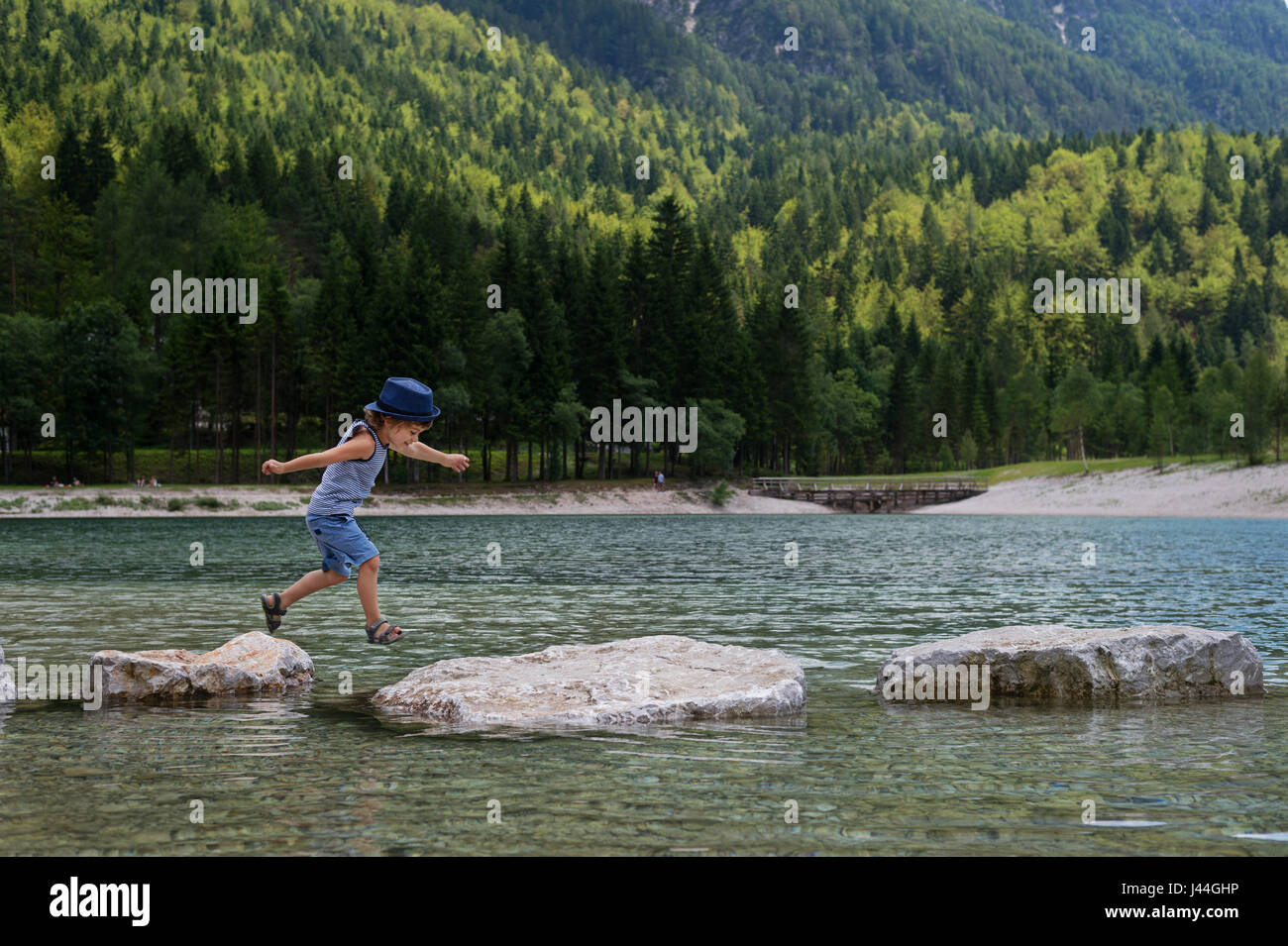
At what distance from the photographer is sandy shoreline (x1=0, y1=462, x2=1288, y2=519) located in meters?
76.2

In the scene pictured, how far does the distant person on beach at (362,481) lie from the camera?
32.9 feet

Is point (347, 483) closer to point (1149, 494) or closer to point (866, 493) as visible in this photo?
point (1149, 494)

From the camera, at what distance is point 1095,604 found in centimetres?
2314

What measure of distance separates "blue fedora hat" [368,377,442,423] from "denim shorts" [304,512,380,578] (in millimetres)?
1105

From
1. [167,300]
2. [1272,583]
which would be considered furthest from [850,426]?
[1272,583]

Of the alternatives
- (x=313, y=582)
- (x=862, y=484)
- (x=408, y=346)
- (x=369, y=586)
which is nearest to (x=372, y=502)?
(x=408, y=346)

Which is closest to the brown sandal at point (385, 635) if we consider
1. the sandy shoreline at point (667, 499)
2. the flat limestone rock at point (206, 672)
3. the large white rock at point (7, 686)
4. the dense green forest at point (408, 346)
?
the flat limestone rock at point (206, 672)

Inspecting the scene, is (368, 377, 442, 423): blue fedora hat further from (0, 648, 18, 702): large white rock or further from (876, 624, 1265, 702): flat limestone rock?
(876, 624, 1265, 702): flat limestone rock

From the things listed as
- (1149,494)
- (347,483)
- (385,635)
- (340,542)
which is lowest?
(1149,494)

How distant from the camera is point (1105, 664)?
12.1m

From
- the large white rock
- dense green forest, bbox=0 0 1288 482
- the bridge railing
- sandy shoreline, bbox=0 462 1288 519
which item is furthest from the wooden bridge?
the large white rock

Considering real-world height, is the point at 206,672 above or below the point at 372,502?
above

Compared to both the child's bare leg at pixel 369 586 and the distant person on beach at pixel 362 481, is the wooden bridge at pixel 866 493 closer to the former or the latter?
the child's bare leg at pixel 369 586

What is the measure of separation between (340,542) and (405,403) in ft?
4.69
